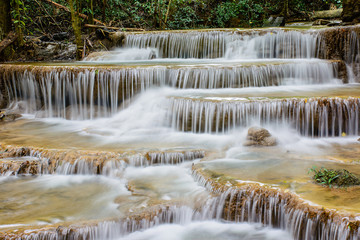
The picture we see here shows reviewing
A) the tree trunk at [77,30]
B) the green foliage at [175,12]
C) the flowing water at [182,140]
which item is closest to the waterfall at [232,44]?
the flowing water at [182,140]

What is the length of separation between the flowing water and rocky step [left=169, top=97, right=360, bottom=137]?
2 cm

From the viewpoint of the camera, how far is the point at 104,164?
5.18 m

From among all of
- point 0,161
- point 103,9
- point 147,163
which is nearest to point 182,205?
point 147,163

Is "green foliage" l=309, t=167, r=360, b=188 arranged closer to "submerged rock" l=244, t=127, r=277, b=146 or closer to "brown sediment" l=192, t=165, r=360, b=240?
"brown sediment" l=192, t=165, r=360, b=240

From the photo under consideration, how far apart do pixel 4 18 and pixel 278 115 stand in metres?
9.08

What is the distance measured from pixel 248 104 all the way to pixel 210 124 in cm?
81

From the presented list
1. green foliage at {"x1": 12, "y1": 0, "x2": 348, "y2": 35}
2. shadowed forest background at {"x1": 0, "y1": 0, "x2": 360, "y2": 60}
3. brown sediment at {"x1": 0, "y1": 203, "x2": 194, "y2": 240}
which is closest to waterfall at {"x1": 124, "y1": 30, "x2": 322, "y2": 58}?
shadowed forest background at {"x1": 0, "y1": 0, "x2": 360, "y2": 60}

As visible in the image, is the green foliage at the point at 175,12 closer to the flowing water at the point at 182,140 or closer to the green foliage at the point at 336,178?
the flowing water at the point at 182,140

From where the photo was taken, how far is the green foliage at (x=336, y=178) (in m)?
3.91

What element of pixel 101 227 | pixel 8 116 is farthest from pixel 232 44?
pixel 101 227

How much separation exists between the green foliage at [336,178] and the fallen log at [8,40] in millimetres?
10443

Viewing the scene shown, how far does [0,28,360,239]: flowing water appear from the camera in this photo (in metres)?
3.86

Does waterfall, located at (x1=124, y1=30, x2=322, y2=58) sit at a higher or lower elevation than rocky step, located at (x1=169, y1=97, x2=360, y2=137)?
higher

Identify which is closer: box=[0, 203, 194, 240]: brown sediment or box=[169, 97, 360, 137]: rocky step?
box=[0, 203, 194, 240]: brown sediment
